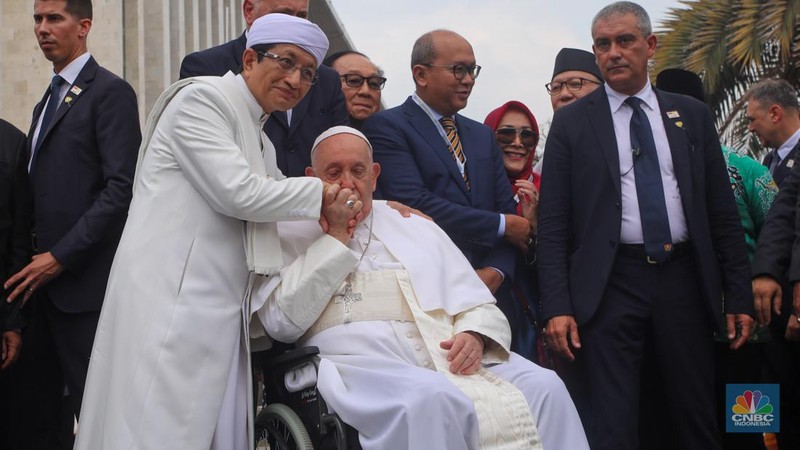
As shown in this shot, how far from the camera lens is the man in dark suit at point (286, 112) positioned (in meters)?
5.89

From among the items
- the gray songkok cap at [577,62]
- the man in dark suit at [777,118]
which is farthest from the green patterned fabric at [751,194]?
the man in dark suit at [777,118]

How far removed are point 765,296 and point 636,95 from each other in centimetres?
121

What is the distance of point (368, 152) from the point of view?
17.5 ft

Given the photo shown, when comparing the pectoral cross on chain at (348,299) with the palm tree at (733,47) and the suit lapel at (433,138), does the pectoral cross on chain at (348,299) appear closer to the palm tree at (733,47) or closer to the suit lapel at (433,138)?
the suit lapel at (433,138)

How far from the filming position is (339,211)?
16.4 feet

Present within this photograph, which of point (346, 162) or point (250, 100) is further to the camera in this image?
point (346, 162)

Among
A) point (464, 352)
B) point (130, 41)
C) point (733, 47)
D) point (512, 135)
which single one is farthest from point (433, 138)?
point (130, 41)

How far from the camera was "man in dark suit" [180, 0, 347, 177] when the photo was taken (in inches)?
232

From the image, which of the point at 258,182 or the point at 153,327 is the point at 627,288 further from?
the point at 153,327

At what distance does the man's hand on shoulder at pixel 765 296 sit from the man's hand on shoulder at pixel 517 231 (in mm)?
1192

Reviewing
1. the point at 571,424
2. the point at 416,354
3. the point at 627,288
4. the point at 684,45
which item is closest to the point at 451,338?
the point at 416,354

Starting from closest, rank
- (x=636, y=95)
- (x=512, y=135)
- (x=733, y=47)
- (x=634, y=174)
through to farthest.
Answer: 1. (x=634, y=174)
2. (x=636, y=95)
3. (x=512, y=135)
4. (x=733, y=47)

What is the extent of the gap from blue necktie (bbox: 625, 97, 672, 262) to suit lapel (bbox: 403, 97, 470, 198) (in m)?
1.00

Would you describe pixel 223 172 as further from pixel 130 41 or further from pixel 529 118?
pixel 130 41
